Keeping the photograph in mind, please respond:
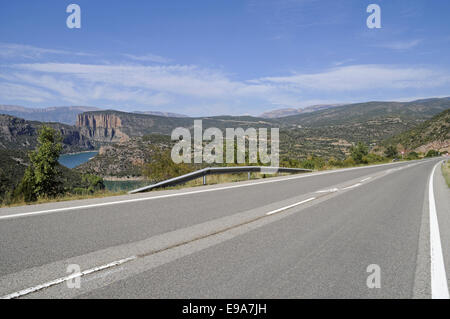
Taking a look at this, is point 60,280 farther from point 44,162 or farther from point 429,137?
point 429,137

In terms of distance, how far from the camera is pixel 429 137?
113 m

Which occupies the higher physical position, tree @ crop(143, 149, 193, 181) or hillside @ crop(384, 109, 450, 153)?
hillside @ crop(384, 109, 450, 153)

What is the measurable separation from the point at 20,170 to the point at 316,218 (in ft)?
223

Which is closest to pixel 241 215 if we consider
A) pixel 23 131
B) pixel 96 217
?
pixel 96 217

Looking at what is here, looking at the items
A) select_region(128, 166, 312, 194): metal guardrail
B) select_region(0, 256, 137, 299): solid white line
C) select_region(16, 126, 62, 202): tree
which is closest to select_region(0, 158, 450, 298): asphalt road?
select_region(0, 256, 137, 299): solid white line

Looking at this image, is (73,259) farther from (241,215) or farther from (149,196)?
(149,196)

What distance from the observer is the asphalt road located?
11.1 ft

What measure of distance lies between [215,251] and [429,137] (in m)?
130

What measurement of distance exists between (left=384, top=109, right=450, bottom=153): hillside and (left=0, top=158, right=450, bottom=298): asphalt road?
11784 cm

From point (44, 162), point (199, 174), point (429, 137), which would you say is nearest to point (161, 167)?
point (199, 174)

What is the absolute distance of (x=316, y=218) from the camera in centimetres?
720

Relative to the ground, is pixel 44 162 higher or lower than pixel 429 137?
lower

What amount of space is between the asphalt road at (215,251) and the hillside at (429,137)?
117840mm

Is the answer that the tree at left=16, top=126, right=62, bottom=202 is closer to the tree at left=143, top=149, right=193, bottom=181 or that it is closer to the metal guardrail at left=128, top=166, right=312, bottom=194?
the tree at left=143, top=149, right=193, bottom=181
